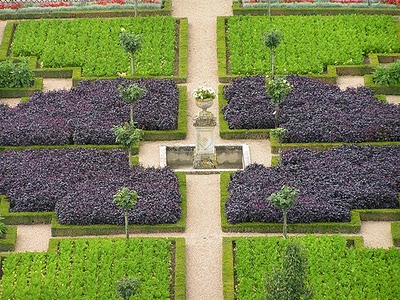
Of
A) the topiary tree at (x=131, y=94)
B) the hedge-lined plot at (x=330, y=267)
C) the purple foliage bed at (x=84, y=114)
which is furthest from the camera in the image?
the purple foliage bed at (x=84, y=114)

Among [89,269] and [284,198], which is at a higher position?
[284,198]

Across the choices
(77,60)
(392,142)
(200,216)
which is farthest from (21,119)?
(392,142)

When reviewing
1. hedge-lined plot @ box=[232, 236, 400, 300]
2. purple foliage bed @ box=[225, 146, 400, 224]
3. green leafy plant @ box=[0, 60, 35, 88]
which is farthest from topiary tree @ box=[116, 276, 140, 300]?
green leafy plant @ box=[0, 60, 35, 88]

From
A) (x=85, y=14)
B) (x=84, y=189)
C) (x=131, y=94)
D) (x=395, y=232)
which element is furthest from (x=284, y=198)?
(x=85, y=14)

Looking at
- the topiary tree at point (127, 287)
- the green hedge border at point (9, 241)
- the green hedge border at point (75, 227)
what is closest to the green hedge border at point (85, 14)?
the green hedge border at point (75, 227)

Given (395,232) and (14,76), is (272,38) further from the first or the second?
(395,232)

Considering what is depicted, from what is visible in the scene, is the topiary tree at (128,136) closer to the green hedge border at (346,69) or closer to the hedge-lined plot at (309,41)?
the green hedge border at (346,69)

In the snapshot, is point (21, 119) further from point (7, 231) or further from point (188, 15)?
point (188, 15)
